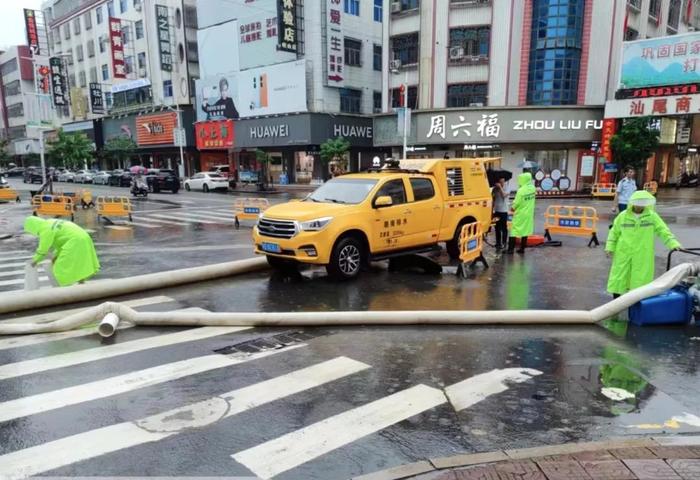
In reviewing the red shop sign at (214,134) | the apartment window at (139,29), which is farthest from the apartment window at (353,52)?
the apartment window at (139,29)

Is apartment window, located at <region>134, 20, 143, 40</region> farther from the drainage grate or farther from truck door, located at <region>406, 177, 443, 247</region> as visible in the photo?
the drainage grate

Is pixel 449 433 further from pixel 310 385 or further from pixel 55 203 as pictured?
pixel 55 203

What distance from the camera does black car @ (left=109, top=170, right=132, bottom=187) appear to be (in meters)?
43.2

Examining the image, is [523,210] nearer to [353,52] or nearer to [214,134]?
[353,52]

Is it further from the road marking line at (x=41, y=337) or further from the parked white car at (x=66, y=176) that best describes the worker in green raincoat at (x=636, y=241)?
the parked white car at (x=66, y=176)

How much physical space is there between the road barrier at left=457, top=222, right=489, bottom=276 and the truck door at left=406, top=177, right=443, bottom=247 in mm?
726

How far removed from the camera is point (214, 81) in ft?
151

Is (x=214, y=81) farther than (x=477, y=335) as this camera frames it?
Yes

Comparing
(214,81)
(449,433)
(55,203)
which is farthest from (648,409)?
(214,81)

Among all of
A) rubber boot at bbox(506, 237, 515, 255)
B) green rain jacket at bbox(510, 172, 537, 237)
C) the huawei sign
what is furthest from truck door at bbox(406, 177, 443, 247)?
the huawei sign

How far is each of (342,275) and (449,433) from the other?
212 inches

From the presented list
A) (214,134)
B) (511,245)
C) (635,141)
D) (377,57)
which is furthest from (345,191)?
(214,134)

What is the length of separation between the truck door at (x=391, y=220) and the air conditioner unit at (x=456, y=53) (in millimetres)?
27628

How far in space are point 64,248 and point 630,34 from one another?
38.3 metres
